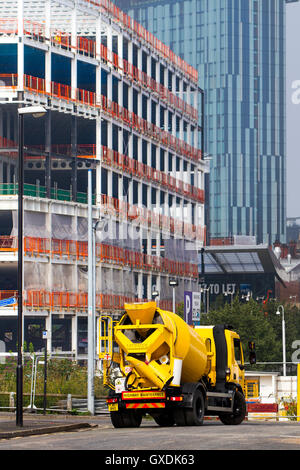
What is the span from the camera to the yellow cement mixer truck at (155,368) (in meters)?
26.2

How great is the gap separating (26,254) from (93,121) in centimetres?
1431

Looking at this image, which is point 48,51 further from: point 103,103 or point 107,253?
point 107,253

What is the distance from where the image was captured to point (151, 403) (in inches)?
1037

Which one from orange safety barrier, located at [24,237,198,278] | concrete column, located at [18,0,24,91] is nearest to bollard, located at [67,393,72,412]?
orange safety barrier, located at [24,237,198,278]

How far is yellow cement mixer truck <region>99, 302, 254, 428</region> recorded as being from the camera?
26203 mm

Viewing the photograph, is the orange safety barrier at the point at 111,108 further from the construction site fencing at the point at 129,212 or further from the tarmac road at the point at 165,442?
the tarmac road at the point at 165,442

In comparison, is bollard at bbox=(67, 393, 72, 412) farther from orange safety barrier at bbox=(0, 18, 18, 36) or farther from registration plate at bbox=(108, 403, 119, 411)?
orange safety barrier at bbox=(0, 18, 18, 36)

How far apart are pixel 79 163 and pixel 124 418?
170 ft

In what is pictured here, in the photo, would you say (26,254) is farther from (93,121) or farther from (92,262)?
(92,262)

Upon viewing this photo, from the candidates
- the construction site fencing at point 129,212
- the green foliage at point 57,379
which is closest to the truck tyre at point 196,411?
the green foliage at point 57,379

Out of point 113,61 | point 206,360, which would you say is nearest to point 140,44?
point 113,61

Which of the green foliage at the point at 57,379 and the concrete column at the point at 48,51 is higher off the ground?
the concrete column at the point at 48,51

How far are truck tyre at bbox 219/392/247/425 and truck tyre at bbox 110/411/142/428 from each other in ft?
12.1

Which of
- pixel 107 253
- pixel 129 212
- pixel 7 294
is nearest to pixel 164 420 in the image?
pixel 7 294
